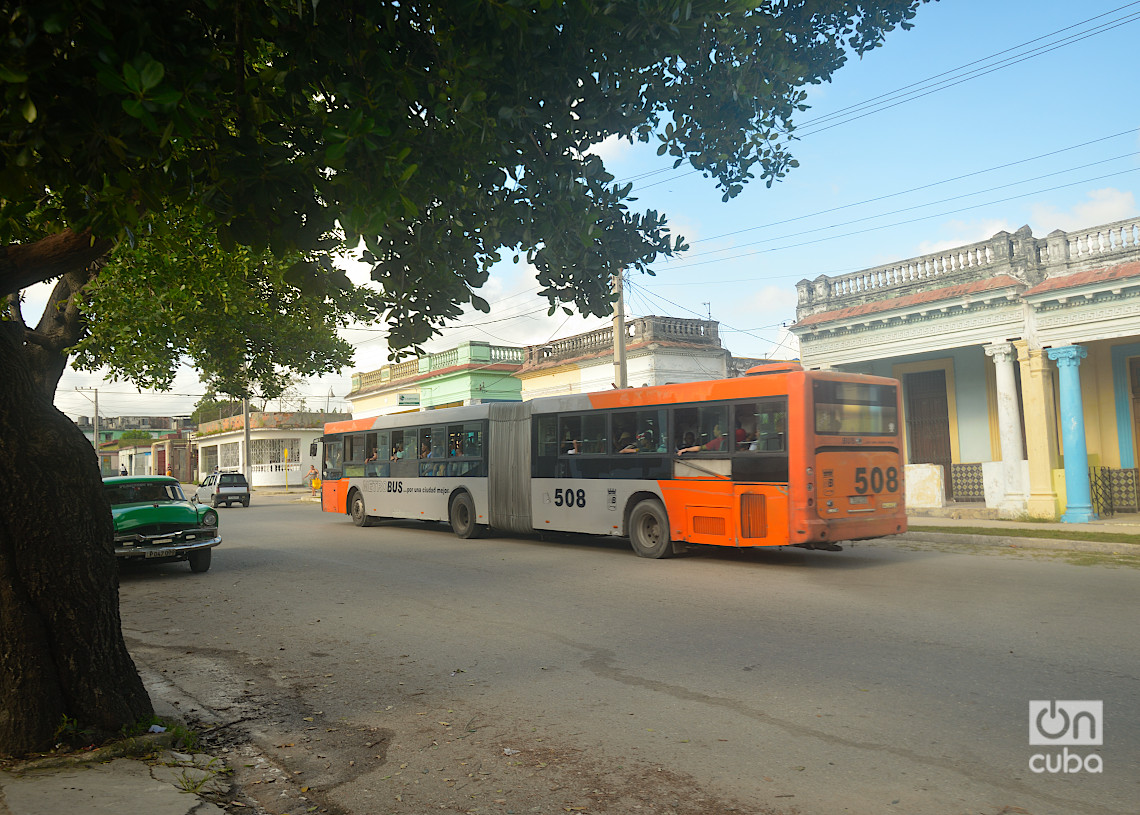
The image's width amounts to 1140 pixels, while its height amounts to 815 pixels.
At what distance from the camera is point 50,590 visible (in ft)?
15.9

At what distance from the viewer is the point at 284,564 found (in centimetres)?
1437

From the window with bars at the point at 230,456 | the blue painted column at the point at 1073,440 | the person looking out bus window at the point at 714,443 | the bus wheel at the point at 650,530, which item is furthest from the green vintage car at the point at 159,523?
the window with bars at the point at 230,456

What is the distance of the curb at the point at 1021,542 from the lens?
45.4 feet

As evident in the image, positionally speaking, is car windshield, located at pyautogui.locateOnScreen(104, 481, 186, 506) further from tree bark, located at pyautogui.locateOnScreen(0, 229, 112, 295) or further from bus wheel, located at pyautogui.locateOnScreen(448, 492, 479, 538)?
tree bark, located at pyautogui.locateOnScreen(0, 229, 112, 295)

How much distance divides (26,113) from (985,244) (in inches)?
790

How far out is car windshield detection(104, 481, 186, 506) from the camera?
13.4m

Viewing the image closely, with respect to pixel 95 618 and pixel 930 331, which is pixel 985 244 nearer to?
pixel 930 331

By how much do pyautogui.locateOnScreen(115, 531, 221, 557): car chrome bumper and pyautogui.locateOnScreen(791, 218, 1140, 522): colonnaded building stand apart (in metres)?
16.0

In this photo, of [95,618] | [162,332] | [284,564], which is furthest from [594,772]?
[162,332]

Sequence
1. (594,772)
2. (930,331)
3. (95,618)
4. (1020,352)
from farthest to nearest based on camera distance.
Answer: (930,331)
(1020,352)
(95,618)
(594,772)

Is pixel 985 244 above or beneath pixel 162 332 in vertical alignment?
above

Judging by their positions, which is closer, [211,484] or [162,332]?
[162,332]

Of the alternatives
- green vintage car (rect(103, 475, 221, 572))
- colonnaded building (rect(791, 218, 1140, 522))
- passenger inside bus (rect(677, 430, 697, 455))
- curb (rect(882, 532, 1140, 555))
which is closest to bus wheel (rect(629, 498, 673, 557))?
passenger inside bus (rect(677, 430, 697, 455))

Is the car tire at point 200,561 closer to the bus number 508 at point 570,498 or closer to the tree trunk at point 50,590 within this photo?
the bus number 508 at point 570,498
